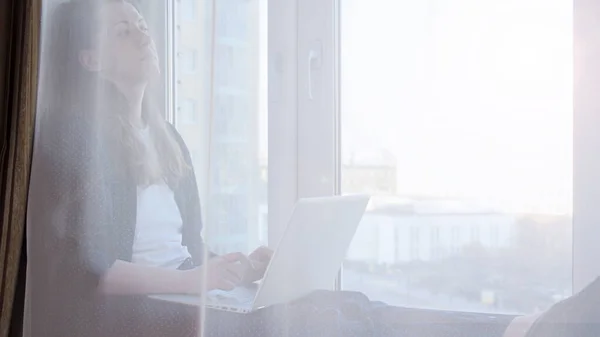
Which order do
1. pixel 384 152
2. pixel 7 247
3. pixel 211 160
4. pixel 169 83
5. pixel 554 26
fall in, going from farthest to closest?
pixel 7 247 → pixel 169 83 → pixel 211 160 → pixel 384 152 → pixel 554 26

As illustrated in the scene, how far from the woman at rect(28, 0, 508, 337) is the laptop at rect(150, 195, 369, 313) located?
0.07 metres

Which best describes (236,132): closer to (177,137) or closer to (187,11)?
(177,137)

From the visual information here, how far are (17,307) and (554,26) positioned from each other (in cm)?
127

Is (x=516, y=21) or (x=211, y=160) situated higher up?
(x=516, y=21)

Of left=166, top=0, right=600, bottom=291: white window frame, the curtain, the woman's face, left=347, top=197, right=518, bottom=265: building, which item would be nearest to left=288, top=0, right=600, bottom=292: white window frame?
left=166, top=0, right=600, bottom=291: white window frame

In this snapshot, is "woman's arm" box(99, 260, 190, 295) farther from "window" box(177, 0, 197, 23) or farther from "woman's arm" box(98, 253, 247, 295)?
"window" box(177, 0, 197, 23)

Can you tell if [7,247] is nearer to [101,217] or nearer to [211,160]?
[101,217]

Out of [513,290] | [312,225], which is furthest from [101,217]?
[513,290]

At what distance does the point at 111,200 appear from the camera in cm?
142

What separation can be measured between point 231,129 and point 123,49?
0.34 m

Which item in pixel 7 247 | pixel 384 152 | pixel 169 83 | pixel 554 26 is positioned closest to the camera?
pixel 554 26

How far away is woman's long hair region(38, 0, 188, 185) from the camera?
140 centimetres

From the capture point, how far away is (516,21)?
1100mm

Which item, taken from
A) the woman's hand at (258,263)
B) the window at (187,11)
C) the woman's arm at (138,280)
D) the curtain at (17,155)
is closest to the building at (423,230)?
the woman's hand at (258,263)
